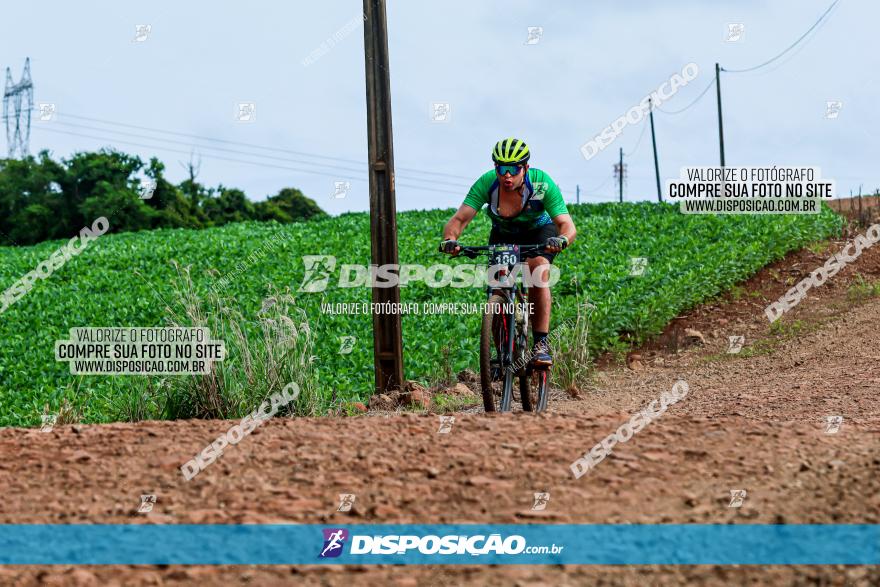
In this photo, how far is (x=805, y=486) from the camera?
4.47 metres

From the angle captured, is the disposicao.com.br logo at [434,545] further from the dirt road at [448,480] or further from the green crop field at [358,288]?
the green crop field at [358,288]

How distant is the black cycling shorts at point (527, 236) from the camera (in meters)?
7.81

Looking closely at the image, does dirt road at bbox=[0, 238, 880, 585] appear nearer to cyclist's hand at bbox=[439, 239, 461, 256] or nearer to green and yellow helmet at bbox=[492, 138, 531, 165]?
cyclist's hand at bbox=[439, 239, 461, 256]

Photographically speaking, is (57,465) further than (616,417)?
No

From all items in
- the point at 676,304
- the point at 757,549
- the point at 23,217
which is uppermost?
the point at 23,217

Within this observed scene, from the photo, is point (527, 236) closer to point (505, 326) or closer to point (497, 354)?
point (505, 326)

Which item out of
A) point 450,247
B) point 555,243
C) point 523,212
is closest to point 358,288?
point 523,212

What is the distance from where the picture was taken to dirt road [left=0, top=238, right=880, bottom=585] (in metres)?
3.72

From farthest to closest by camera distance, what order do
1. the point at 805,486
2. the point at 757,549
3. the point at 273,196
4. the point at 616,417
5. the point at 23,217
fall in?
the point at 273,196 < the point at 23,217 < the point at 616,417 < the point at 805,486 < the point at 757,549

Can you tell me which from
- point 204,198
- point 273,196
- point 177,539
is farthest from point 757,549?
point 273,196

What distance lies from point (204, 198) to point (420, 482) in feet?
139

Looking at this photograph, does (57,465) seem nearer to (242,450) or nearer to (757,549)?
(242,450)

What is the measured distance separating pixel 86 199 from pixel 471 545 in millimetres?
40565

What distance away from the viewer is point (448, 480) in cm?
464
